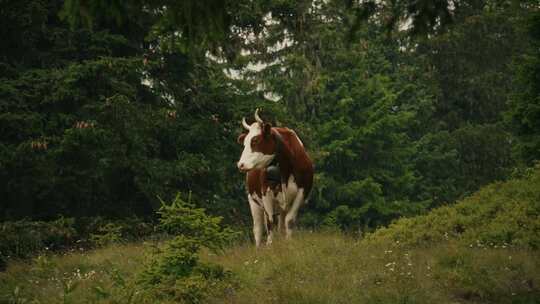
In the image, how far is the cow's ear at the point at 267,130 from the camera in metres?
11.6

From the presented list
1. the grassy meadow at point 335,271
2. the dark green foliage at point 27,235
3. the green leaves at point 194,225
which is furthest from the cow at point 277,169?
the dark green foliage at point 27,235

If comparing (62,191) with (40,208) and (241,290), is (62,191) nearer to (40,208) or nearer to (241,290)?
(40,208)

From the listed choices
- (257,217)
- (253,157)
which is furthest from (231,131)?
(253,157)

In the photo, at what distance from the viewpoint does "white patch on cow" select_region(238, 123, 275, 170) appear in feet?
37.5

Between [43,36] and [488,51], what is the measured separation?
87.0ft

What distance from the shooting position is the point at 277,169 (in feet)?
38.9

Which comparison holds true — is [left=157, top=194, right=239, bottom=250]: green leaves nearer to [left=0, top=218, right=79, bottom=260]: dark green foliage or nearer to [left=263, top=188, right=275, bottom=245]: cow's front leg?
[left=263, top=188, right=275, bottom=245]: cow's front leg

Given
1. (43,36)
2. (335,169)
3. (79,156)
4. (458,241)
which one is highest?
(43,36)

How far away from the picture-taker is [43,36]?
18.0 m

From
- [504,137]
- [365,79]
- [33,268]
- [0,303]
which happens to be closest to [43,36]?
[33,268]

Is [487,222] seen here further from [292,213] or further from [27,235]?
[27,235]

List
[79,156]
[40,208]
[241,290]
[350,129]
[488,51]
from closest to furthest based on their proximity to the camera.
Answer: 1. [241,290]
2. [79,156]
3. [40,208]
4. [350,129]
5. [488,51]

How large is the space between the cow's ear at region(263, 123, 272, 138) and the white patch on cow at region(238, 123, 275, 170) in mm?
91

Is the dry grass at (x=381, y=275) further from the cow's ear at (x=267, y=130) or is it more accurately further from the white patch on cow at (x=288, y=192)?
the cow's ear at (x=267, y=130)
